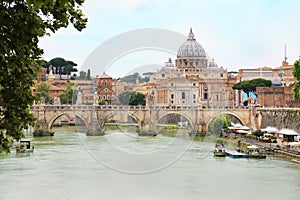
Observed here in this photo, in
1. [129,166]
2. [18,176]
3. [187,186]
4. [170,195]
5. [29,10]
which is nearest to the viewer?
[29,10]

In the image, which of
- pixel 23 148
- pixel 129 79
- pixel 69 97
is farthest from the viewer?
pixel 129 79

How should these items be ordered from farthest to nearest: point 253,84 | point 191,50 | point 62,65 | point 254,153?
1. point 62,65
2. point 191,50
3. point 253,84
4. point 254,153

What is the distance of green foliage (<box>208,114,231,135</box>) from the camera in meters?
41.7

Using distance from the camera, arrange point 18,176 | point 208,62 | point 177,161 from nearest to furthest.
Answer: point 18,176 → point 177,161 → point 208,62

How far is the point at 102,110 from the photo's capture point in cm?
4169

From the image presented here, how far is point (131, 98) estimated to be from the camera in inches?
2351

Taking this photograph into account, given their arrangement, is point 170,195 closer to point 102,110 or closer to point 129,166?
point 129,166

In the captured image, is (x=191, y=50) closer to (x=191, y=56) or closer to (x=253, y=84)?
(x=191, y=56)

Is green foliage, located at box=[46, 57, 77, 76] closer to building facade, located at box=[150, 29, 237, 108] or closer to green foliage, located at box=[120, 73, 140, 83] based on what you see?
green foliage, located at box=[120, 73, 140, 83]

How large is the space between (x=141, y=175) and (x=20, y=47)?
1439cm

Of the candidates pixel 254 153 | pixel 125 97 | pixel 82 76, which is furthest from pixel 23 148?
pixel 82 76

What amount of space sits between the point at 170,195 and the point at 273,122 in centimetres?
2160

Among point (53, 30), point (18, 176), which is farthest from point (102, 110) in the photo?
point (53, 30)

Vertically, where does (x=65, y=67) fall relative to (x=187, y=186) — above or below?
above
